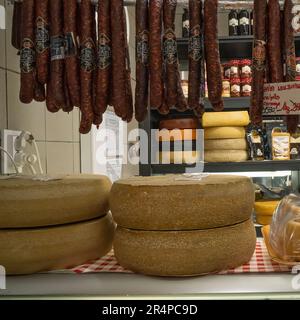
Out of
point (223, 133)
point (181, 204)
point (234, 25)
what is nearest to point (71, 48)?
point (181, 204)

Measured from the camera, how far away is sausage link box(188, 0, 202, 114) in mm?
1312

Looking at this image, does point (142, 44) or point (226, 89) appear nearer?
point (142, 44)

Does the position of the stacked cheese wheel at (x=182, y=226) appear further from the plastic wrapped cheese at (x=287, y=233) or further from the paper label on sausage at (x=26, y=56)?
the paper label on sausage at (x=26, y=56)

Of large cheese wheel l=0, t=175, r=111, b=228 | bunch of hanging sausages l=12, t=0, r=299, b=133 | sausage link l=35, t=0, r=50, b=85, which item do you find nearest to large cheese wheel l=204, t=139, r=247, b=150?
bunch of hanging sausages l=12, t=0, r=299, b=133

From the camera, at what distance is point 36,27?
52.7 inches

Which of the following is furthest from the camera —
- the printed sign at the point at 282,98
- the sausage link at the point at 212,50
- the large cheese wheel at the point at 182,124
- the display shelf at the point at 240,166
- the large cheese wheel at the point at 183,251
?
the display shelf at the point at 240,166

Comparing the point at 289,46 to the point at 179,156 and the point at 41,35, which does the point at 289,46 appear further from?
the point at 179,156

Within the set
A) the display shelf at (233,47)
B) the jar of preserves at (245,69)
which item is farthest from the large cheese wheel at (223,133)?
the display shelf at (233,47)

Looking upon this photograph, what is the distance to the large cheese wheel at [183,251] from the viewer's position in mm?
944

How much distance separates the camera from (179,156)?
289 centimetres

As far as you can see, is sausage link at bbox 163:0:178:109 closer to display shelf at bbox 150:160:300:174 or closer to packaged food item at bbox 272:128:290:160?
display shelf at bbox 150:160:300:174

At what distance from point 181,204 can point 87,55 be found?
641 millimetres

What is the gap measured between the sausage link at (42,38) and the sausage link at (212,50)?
0.52 meters

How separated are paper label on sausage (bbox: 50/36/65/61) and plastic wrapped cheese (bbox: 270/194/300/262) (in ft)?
2.77
